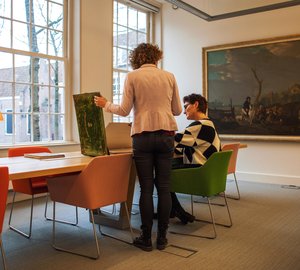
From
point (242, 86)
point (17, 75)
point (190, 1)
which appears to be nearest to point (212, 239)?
point (17, 75)

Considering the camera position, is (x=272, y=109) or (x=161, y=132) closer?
(x=161, y=132)

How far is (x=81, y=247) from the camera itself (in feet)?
8.98

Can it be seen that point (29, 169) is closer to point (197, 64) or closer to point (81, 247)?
point (81, 247)

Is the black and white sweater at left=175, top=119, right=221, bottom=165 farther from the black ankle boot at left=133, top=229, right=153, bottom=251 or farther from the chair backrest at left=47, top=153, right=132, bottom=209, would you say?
the black ankle boot at left=133, top=229, right=153, bottom=251

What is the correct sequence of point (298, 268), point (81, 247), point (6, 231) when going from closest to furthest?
point (298, 268)
point (81, 247)
point (6, 231)

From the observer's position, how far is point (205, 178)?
2836 millimetres

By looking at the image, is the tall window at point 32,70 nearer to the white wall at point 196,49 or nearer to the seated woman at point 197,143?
Answer: the white wall at point 196,49

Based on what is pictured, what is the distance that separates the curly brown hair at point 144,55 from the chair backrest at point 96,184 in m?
0.67

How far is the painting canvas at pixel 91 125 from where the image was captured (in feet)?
8.67

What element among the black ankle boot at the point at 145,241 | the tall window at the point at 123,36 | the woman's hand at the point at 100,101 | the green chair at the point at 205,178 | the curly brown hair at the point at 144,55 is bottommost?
the black ankle boot at the point at 145,241

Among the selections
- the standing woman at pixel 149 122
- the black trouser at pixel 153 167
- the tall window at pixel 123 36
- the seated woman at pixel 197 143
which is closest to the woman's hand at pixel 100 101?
the standing woman at pixel 149 122

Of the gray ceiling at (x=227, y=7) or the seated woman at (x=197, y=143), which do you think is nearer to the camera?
the seated woman at (x=197, y=143)

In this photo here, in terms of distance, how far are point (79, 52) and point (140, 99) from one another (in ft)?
9.60

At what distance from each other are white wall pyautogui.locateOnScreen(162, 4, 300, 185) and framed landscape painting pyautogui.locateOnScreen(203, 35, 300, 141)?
0.48 ft
